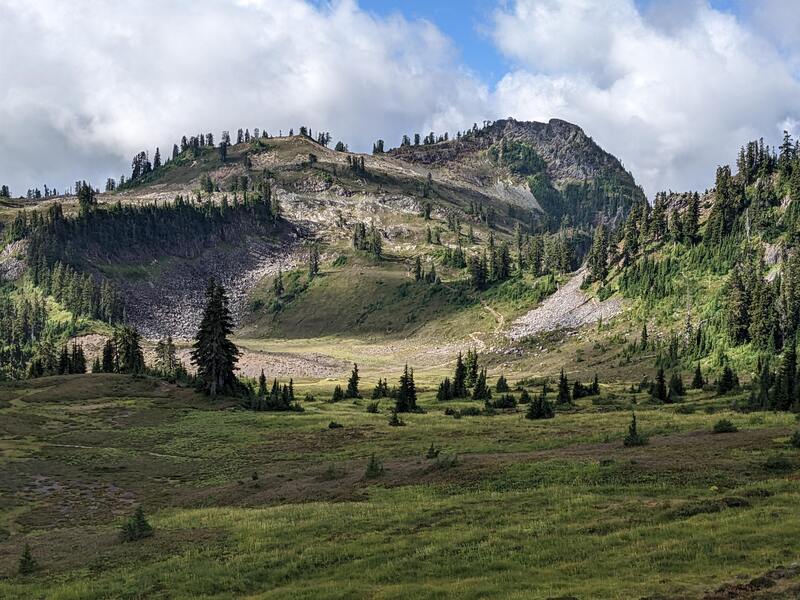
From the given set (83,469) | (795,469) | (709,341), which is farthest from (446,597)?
(709,341)

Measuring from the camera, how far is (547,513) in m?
30.2

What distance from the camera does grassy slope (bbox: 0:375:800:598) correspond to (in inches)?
909

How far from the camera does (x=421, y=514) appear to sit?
33.1 metres

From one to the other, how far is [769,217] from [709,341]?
5289 centimetres

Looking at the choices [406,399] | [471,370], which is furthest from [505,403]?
[471,370]

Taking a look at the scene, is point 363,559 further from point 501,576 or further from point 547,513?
point 547,513

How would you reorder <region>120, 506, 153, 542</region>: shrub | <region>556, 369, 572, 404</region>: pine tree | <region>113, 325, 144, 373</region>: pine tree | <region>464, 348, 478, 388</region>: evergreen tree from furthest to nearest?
<region>113, 325, 144, 373</region>: pine tree
<region>464, 348, 478, 388</region>: evergreen tree
<region>556, 369, 572, 404</region>: pine tree
<region>120, 506, 153, 542</region>: shrub

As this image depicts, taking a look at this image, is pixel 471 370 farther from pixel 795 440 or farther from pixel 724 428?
pixel 795 440

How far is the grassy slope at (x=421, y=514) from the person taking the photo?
23078 mm

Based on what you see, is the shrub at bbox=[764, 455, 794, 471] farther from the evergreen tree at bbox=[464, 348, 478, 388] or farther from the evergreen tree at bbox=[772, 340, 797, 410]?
the evergreen tree at bbox=[464, 348, 478, 388]

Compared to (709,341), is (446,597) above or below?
below

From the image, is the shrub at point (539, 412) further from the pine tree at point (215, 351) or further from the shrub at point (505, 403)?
the pine tree at point (215, 351)

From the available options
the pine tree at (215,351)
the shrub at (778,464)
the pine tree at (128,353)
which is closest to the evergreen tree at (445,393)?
the pine tree at (215,351)

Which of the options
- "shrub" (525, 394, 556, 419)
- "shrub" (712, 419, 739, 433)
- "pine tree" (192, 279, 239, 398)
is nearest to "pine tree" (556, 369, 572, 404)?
"shrub" (525, 394, 556, 419)
